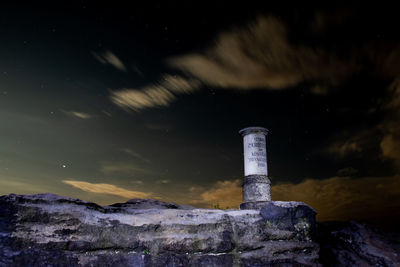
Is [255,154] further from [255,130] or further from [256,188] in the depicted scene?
[256,188]

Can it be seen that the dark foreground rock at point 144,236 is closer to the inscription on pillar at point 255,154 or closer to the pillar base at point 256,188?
the pillar base at point 256,188

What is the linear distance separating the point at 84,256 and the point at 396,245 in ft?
17.5

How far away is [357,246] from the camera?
523 cm

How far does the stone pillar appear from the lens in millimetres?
10906

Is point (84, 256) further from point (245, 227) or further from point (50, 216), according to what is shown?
point (245, 227)

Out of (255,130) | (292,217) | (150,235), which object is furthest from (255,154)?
(150,235)

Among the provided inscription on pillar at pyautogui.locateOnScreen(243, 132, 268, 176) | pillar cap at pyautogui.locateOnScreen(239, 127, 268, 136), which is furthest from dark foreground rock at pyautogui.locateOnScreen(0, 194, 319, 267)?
pillar cap at pyautogui.locateOnScreen(239, 127, 268, 136)

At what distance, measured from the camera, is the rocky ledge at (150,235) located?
3475 millimetres

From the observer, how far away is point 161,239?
3.99m

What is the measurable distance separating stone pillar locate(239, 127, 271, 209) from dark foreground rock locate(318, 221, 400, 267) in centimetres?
477

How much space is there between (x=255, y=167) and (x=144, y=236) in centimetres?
790

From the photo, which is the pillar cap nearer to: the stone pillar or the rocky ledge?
the stone pillar

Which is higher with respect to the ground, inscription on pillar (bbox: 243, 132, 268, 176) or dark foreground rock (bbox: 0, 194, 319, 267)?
inscription on pillar (bbox: 243, 132, 268, 176)

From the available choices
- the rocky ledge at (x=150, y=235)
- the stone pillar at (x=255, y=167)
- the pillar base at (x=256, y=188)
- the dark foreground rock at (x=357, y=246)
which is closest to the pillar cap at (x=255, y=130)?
the stone pillar at (x=255, y=167)
